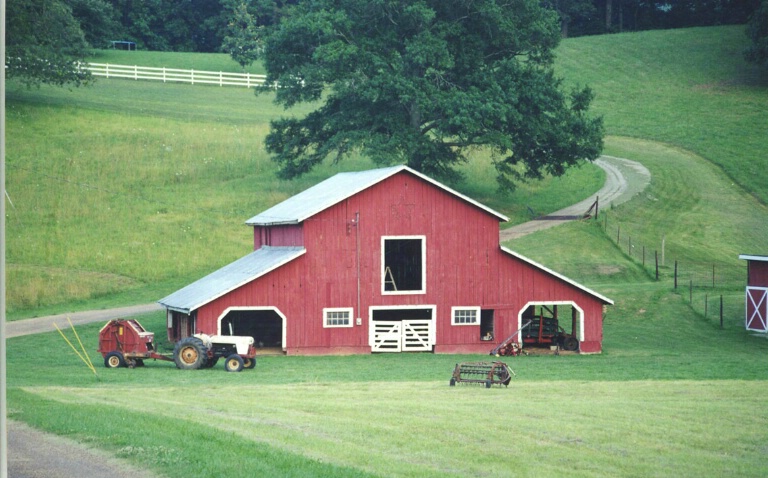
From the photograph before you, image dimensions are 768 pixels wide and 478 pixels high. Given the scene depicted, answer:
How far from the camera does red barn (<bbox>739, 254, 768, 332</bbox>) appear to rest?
149 feet

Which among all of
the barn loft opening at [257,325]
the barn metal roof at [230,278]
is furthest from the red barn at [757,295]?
the barn loft opening at [257,325]

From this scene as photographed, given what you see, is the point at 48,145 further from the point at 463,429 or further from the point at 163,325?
the point at 463,429

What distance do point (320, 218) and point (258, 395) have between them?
51.2ft

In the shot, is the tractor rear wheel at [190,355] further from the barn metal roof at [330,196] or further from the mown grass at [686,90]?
the mown grass at [686,90]

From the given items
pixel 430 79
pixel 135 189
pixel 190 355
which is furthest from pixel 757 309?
pixel 135 189

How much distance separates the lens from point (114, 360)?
3534 cm

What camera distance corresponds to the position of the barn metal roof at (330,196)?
41844 millimetres

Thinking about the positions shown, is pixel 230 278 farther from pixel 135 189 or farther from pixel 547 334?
pixel 135 189

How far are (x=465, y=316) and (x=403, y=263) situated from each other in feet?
12.6

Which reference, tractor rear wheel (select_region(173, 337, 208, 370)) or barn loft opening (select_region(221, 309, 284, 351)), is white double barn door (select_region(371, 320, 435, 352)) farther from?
tractor rear wheel (select_region(173, 337, 208, 370))

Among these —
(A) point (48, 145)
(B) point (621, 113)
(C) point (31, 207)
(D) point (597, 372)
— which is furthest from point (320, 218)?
(B) point (621, 113)

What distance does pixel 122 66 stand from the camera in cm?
10394

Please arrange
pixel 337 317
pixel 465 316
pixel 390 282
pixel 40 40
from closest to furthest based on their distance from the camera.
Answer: pixel 337 317 → pixel 465 316 → pixel 390 282 → pixel 40 40

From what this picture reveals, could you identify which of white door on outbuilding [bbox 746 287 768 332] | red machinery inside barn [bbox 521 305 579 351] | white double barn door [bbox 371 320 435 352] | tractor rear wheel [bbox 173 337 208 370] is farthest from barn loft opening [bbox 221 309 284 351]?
white door on outbuilding [bbox 746 287 768 332]
